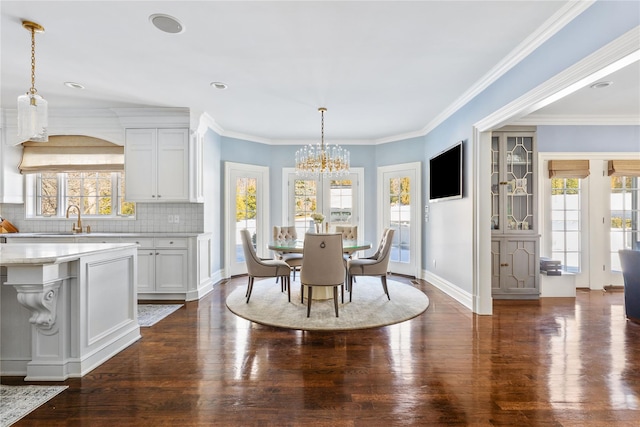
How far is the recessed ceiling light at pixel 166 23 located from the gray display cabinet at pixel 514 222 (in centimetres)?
397

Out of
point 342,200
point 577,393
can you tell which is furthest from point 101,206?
point 577,393

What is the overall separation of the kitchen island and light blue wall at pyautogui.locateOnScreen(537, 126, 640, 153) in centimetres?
571

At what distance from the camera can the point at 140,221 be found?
4.52 m

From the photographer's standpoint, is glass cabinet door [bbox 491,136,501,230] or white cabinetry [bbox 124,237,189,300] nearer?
white cabinetry [bbox 124,237,189,300]

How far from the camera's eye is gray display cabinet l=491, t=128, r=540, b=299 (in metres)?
4.23

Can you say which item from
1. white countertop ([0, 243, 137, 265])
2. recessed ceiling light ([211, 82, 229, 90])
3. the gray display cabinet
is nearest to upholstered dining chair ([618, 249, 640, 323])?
the gray display cabinet

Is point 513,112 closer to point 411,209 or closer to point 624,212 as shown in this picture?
point 411,209

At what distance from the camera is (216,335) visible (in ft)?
9.85

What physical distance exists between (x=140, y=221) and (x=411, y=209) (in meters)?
4.42

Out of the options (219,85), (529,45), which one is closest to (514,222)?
(529,45)

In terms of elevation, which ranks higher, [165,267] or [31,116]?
[31,116]

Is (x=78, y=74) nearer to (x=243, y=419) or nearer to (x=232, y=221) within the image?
(x=232, y=221)

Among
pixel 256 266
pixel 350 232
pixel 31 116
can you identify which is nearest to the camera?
pixel 31 116

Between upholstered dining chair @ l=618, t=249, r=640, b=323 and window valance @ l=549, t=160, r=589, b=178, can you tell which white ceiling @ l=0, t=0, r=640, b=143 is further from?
Result: upholstered dining chair @ l=618, t=249, r=640, b=323
